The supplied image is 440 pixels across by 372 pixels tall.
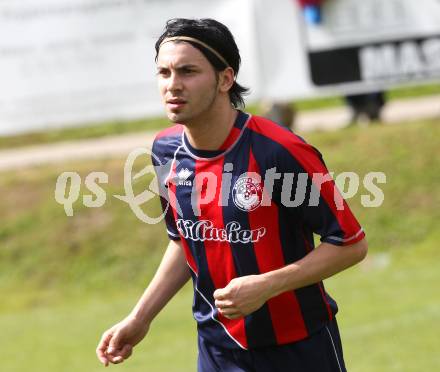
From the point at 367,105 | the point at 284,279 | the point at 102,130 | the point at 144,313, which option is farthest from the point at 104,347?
the point at 102,130

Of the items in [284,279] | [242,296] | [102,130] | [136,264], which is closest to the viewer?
[242,296]

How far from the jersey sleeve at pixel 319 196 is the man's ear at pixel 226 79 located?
0.32 metres

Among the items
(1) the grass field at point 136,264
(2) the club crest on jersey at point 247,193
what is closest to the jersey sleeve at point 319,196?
(2) the club crest on jersey at point 247,193

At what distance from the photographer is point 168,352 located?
8.59 meters

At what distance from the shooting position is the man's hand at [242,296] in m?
3.81

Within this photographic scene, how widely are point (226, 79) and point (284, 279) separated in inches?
29.3

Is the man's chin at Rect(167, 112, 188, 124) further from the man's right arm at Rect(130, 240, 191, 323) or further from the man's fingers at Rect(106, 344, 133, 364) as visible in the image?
the man's fingers at Rect(106, 344, 133, 364)

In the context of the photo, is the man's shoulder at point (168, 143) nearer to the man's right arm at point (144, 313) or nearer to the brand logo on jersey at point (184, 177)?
the brand logo on jersey at point (184, 177)

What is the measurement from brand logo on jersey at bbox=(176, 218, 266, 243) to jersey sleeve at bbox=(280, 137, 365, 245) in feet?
0.61

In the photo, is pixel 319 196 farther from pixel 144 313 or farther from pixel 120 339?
pixel 120 339

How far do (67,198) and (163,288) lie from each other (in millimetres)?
8062

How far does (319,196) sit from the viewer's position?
13.3 feet

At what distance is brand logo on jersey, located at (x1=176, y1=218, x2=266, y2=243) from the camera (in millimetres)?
4133

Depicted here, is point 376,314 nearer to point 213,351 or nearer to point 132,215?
point 132,215
